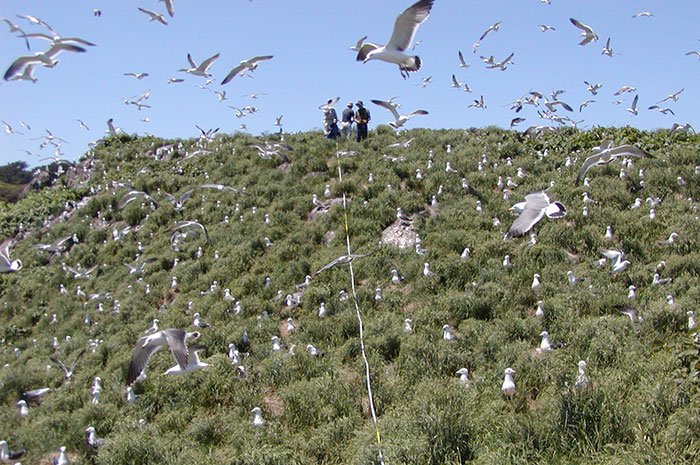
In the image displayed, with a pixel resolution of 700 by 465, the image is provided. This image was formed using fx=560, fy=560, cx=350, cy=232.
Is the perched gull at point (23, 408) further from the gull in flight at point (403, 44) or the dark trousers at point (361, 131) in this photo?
the dark trousers at point (361, 131)

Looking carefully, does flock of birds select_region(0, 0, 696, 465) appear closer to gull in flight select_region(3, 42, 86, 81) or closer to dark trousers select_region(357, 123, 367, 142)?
gull in flight select_region(3, 42, 86, 81)

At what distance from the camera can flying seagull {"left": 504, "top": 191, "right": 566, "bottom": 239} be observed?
6.12 m

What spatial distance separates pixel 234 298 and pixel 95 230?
9200mm

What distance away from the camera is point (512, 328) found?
7.70 metres

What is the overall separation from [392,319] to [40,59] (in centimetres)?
623

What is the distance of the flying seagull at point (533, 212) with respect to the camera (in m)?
6.12

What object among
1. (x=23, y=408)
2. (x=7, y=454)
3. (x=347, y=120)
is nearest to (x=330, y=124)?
(x=347, y=120)

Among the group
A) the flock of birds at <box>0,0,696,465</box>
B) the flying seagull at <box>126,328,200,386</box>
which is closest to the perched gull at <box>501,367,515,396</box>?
the flock of birds at <box>0,0,696,465</box>

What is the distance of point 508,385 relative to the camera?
6.26 m

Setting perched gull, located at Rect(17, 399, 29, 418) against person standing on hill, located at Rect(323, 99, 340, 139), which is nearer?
perched gull, located at Rect(17, 399, 29, 418)

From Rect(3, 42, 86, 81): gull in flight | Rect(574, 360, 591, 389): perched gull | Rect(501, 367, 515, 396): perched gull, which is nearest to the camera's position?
Rect(574, 360, 591, 389): perched gull

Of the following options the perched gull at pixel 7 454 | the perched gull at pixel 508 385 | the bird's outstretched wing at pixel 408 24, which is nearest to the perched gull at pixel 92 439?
the perched gull at pixel 7 454

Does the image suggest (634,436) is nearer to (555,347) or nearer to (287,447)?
(555,347)

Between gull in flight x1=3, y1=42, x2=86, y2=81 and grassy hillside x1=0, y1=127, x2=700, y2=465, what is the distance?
4805 millimetres
